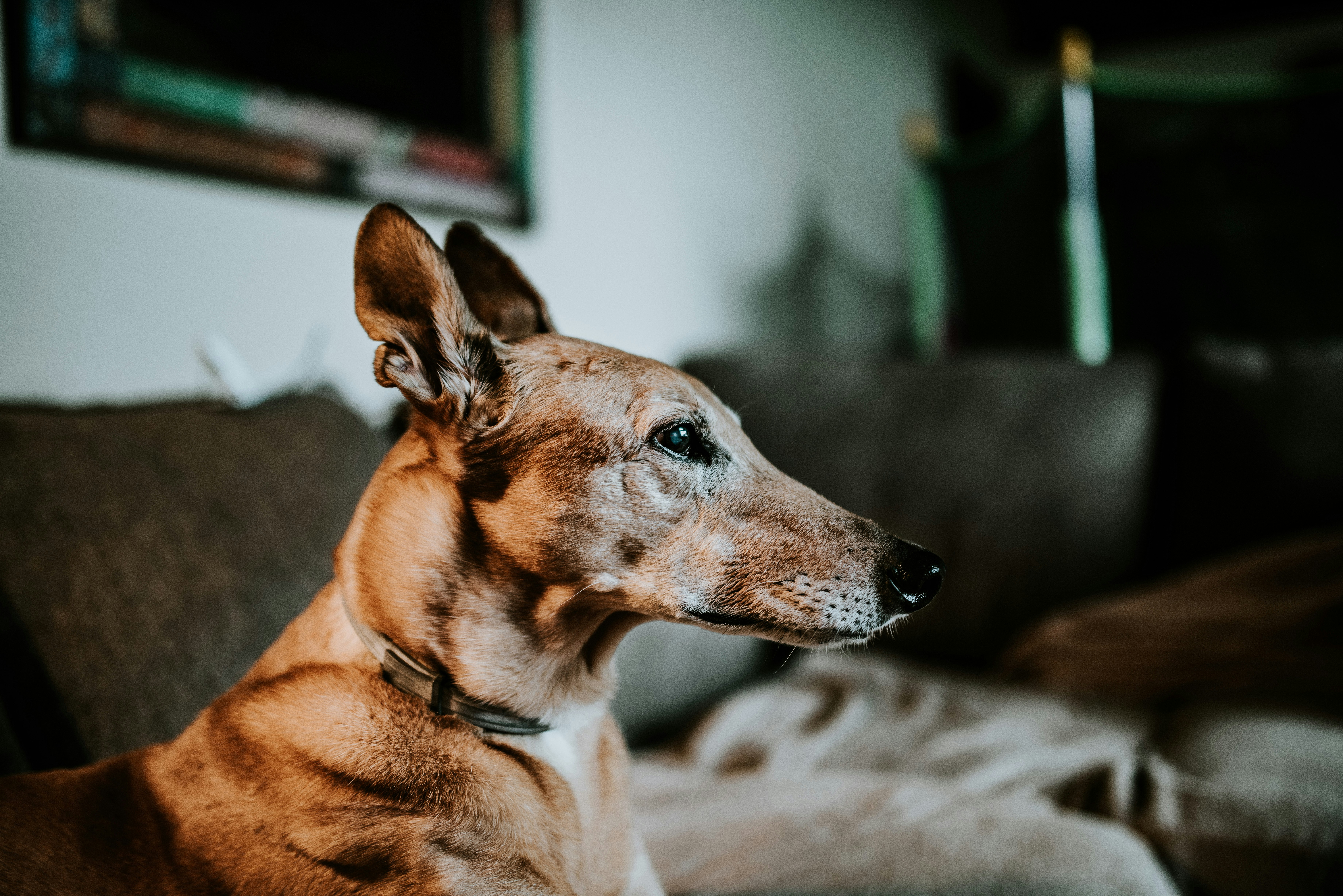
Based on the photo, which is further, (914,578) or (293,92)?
(293,92)

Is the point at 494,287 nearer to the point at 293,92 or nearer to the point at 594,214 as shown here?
the point at 293,92

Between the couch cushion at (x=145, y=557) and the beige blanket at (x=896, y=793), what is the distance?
593mm

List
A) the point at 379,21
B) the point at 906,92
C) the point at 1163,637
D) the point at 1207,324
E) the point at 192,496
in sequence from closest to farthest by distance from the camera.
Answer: the point at 192,496 → the point at 1163,637 → the point at 379,21 → the point at 1207,324 → the point at 906,92

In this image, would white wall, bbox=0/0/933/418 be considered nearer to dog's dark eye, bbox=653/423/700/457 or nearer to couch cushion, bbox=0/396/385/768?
couch cushion, bbox=0/396/385/768

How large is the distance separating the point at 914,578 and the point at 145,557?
84cm

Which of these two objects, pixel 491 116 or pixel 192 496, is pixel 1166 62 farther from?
pixel 192 496

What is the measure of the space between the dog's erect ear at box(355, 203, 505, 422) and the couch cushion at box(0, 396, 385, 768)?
0.42 meters

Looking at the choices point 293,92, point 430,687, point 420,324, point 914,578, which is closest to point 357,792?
point 430,687

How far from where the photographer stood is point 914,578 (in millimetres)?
738

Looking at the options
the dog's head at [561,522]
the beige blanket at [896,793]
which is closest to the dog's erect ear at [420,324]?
the dog's head at [561,522]

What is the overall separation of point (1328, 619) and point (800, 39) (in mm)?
2955

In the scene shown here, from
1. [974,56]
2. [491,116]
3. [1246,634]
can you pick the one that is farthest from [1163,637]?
[974,56]

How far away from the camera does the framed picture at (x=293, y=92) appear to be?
128cm

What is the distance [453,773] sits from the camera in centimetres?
67
